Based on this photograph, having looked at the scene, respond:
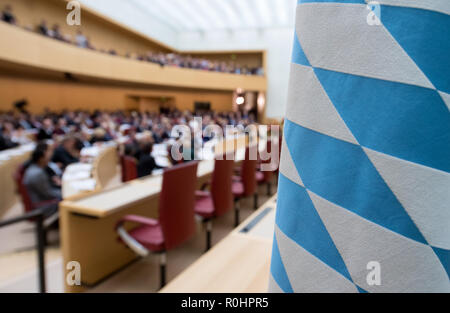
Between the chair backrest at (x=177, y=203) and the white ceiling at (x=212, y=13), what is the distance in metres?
15.9

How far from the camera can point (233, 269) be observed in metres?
1.67

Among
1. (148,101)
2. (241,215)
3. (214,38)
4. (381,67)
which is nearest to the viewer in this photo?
(381,67)

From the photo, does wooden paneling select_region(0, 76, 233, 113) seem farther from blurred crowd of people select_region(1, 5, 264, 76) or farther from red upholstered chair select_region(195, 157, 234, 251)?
red upholstered chair select_region(195, 157, 234, 251)

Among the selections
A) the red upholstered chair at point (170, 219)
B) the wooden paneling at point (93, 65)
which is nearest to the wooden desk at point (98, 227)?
the red upholstered chair at point (170, 219)

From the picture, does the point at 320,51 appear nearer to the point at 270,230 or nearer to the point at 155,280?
the point at 270,230

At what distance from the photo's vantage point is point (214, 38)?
23.2 m

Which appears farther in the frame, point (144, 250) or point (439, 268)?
point (144, 250)

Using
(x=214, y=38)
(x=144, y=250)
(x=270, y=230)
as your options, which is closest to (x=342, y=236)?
(x=270, y=230)

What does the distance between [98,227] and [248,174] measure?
1896 millimetres

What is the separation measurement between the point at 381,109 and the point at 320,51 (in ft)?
0.53

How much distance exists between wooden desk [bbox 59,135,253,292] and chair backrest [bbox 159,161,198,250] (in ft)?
1.03

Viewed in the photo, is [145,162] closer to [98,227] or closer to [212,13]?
[98,227]

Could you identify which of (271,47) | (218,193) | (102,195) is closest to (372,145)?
(102,195)

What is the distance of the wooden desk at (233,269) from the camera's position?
150cm
